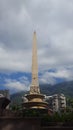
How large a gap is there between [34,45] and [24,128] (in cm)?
4486

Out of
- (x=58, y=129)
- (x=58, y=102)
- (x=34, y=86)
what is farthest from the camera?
(x=58, y=102)

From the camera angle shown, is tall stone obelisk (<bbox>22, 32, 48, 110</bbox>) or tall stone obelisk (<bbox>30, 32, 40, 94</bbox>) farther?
tall stone obelisk (<bbox>30, 32, 40, 94</bbox>)

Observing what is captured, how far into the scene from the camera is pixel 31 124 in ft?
42.0

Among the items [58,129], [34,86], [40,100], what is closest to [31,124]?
[58,129]

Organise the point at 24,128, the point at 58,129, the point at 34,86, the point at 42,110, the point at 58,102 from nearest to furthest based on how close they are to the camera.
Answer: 1. the point at 24,128
2. the point at 58,129
3. the point at 42,110
4. the point at 34,86
5. the point at 58,102

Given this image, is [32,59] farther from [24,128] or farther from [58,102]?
[58,102]

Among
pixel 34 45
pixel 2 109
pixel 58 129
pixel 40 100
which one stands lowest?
pixel 58 129

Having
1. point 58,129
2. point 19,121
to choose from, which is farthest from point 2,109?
point 58,129

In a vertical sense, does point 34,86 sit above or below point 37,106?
above

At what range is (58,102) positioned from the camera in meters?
132

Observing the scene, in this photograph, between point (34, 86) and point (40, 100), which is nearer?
point (40, 100)

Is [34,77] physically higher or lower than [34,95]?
higher

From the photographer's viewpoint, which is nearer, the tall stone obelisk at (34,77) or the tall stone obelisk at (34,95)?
the tall stone obelisk at (34,95)

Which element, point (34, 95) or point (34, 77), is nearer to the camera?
point (34, 95)
